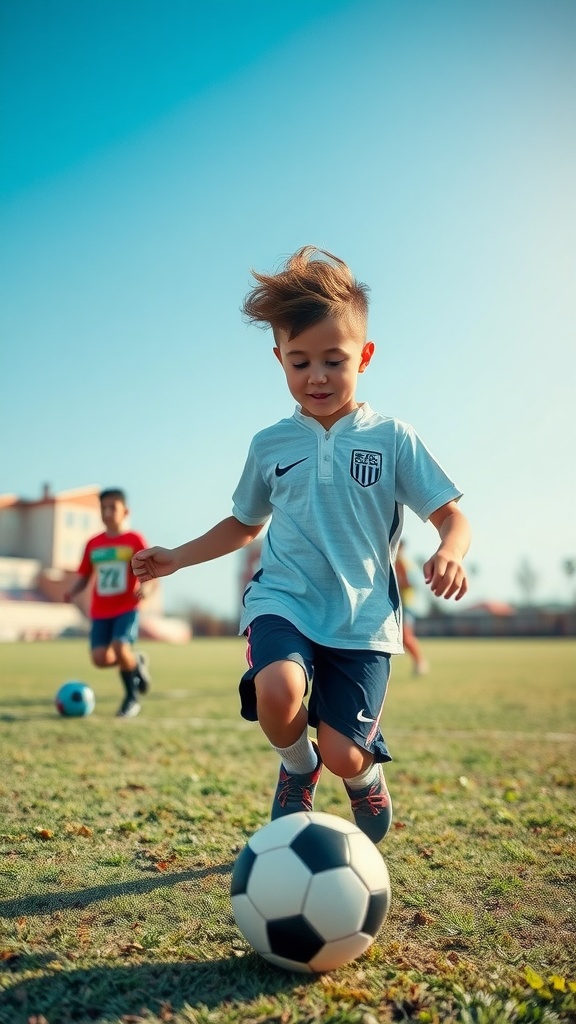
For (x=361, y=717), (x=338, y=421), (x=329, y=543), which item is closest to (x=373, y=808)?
(x=361, y=717)

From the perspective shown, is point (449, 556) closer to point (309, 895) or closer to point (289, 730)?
point (289, 730)

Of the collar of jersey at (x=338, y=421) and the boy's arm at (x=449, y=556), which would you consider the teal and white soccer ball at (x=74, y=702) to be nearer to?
the collar of jersey at (x=338, y=421)

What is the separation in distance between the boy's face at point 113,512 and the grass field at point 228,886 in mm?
2188

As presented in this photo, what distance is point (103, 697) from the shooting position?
10.3 metres

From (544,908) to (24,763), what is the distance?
11.6 ft

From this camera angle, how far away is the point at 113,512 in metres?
7.93

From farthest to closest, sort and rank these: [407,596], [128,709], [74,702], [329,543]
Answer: [407,596]
[128,709]
[74,702]
[329,543]

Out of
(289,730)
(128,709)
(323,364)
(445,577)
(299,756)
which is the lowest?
(128,709)

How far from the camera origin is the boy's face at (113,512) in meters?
7.92

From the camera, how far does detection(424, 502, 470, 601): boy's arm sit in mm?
2648

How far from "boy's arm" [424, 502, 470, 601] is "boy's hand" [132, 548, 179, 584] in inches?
40.9

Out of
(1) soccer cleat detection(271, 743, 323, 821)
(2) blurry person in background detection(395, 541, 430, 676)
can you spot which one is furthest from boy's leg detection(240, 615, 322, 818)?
(2) blurry person in background detection(395, 541, 430, 676)

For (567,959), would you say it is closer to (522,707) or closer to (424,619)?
(522,707)

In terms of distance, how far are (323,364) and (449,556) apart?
86 centimetres
